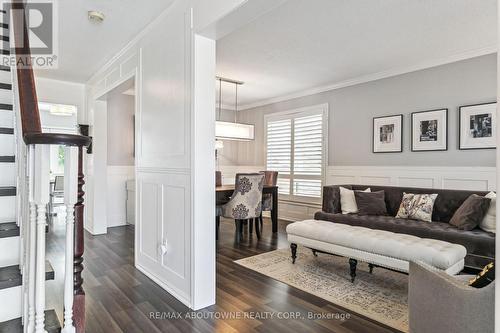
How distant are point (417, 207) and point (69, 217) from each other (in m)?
3.90

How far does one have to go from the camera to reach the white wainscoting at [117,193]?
5.55m

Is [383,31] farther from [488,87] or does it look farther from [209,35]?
[209,35]

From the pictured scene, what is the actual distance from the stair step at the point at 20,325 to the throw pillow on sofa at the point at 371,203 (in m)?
3.74

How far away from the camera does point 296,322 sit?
7.42ft

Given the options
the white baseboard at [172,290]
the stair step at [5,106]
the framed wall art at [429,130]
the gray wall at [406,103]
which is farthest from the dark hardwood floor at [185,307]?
the framed wall art at [429,130]

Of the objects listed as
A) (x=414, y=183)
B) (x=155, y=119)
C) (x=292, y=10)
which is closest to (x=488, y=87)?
(x=414, y=183)

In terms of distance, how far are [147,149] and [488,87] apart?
4195mm

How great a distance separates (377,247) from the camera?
2.81 metres

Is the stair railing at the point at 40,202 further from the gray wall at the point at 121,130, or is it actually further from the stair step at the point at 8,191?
the gray wall at the point at 121,130

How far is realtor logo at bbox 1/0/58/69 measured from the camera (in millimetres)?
1709

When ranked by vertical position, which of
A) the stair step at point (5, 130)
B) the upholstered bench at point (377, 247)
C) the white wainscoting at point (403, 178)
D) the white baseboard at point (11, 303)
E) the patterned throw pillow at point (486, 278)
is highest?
the stair step at point (5, 130)

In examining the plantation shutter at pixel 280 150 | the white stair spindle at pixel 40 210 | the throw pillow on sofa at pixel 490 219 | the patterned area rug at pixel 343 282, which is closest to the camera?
the white stair spindle at pixel 40 210

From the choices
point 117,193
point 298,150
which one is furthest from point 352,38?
point 117,193

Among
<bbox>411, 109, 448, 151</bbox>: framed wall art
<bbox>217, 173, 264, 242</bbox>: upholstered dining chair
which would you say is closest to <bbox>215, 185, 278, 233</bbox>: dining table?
<bbox>217, 173, 264, 242</bbox>: upholstered dining chair
